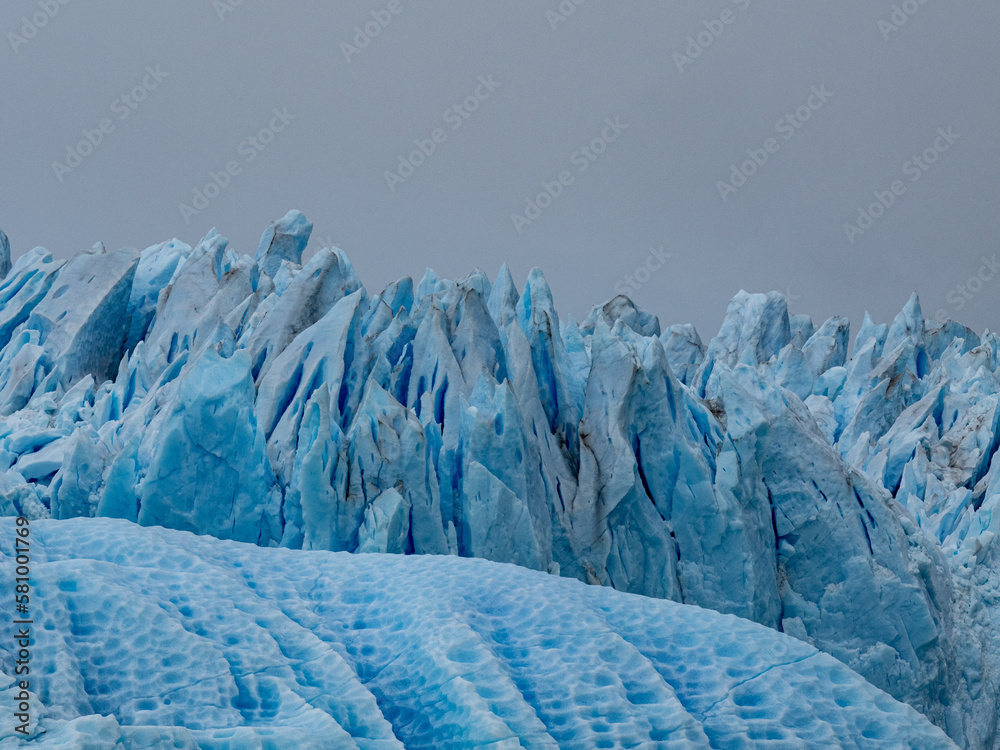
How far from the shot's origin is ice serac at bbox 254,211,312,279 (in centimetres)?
2272

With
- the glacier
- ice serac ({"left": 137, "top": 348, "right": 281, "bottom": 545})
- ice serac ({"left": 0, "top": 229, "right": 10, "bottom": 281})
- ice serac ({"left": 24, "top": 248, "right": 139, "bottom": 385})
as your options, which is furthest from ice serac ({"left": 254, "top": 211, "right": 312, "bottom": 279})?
ice serac ({"left": 137, "top": 348, "right": 281, "bottom": 545})

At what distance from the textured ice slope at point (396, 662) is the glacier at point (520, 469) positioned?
512 cm

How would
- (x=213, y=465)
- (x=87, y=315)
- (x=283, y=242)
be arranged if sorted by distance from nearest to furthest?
(x=213, y=465) → (x=87, y=315) → (x=283, y=242)

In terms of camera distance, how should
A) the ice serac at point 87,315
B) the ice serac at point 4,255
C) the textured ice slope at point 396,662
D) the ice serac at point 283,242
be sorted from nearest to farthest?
the textured ice slope at point 396,662 → the ice serac at point 87,315 → the ice serac at point 283,242 → the ice serac at point 4,255

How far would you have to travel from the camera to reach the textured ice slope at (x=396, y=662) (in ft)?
13.5

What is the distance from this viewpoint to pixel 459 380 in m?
12.9

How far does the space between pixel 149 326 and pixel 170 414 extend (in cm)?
882

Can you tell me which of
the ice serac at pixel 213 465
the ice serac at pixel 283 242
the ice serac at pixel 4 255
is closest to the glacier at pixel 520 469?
the ice serac at pixel 213 465

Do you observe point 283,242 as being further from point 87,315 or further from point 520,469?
point 520,469

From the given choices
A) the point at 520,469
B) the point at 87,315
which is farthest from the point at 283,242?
Result: the point at 520,469

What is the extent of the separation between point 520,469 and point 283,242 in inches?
544

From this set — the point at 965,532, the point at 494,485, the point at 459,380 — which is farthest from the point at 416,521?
the point at 965,532

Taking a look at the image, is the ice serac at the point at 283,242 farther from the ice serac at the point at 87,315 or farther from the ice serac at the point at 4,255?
the ice serac at the point at 4,255

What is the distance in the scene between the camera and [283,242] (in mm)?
23078
